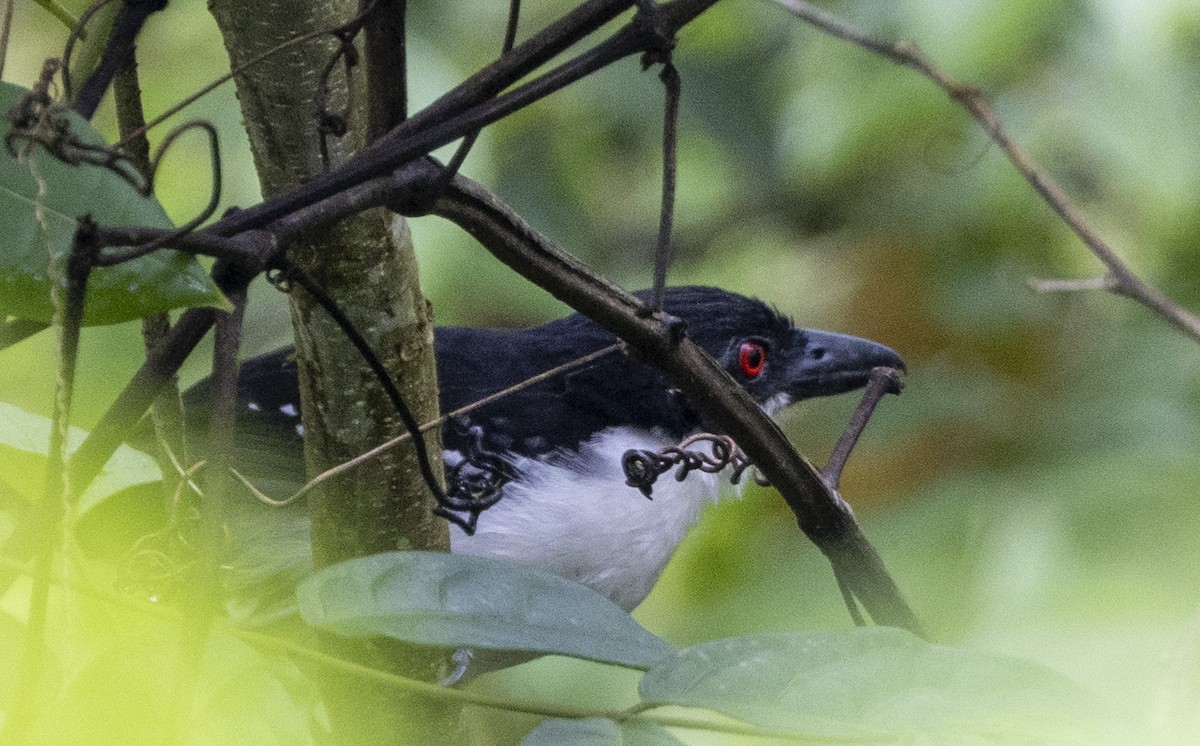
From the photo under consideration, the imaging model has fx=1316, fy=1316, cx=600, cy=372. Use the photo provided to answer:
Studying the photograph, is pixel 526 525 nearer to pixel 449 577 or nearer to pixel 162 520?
pixel 162 520

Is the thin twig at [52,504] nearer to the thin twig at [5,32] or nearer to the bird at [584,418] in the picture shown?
the thin twig at [5,32]

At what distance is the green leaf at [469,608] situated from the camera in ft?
2.74

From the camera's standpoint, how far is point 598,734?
2.73 feet

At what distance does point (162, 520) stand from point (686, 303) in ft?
4.30

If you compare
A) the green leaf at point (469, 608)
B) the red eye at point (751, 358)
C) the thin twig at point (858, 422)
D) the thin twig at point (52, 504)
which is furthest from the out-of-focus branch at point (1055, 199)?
the thin twig at point (52, 504)

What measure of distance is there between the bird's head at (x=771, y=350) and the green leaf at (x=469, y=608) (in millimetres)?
1602

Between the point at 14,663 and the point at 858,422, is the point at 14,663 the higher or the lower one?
the higher one

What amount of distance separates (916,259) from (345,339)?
358 cm

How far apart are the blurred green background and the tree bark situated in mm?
613

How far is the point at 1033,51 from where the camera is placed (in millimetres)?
3318

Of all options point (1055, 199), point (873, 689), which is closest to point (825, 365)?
point (1055, 199)

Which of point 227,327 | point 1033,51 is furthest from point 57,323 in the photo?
point 1033,51

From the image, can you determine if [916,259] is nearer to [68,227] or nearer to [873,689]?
[873,689]

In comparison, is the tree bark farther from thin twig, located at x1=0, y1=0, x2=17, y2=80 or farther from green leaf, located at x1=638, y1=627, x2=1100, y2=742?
green leaf, located at x1=638, y1=627, x2=1100, y2=742
